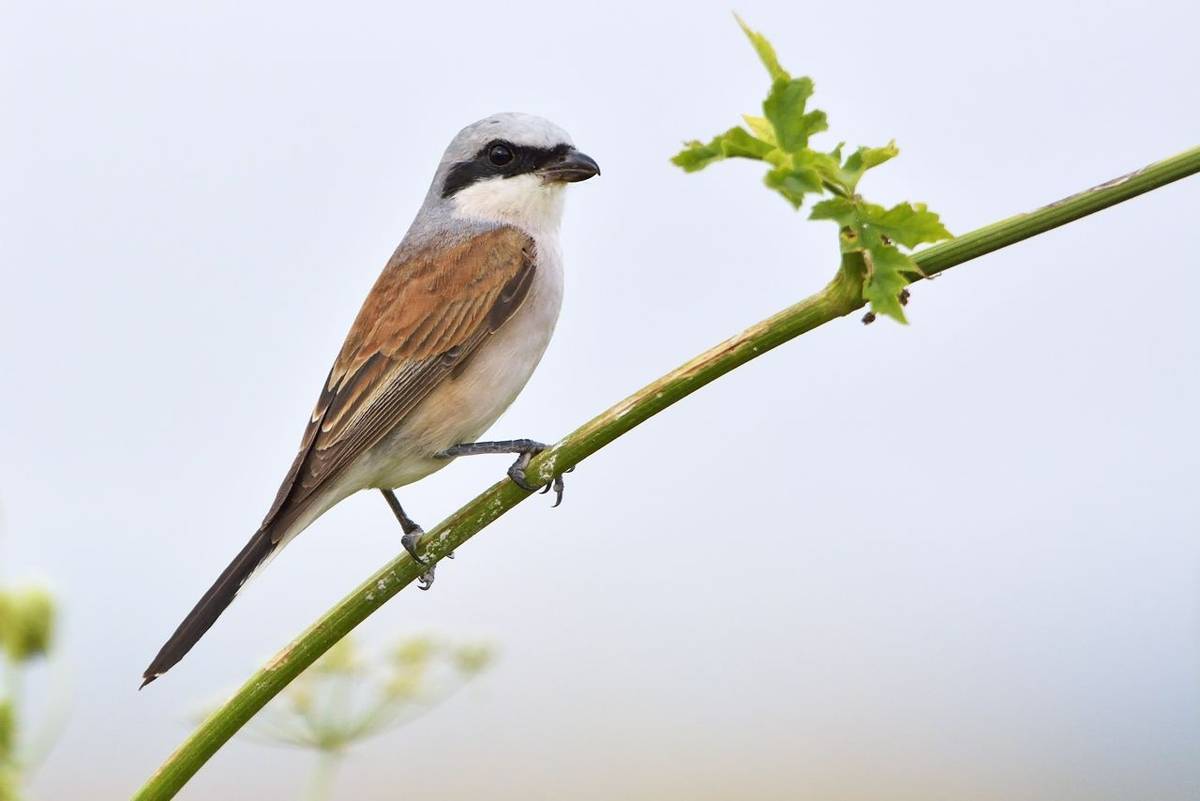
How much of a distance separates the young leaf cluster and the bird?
1349 millimetres

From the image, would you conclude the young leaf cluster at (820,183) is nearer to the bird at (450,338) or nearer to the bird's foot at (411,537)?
the bird at (450,338)

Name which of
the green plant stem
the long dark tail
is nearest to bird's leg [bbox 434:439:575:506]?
the long dark tail

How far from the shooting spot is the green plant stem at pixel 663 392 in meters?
1.17

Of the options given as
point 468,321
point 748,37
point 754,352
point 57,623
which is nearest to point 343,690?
point 57,623

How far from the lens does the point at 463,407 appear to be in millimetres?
2959

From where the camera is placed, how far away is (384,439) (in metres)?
2.94

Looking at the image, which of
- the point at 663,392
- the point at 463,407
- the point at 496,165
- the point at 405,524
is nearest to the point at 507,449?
the point at 463,407

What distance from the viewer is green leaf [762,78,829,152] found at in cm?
126

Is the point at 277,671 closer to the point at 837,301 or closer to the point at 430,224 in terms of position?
the point at 837,301

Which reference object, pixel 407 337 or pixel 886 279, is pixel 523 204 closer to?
pixel 407 337

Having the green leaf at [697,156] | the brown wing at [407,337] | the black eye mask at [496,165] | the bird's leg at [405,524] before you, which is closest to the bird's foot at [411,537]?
the bird's leg at [405,524]

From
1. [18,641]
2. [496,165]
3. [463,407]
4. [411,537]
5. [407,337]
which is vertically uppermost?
[496,165]

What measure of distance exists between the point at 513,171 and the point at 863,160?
2101 millimetres

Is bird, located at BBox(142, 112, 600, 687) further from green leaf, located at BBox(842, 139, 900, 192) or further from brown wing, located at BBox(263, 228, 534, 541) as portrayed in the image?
green leaf, located at BBox(842, 139, 900, 192)
